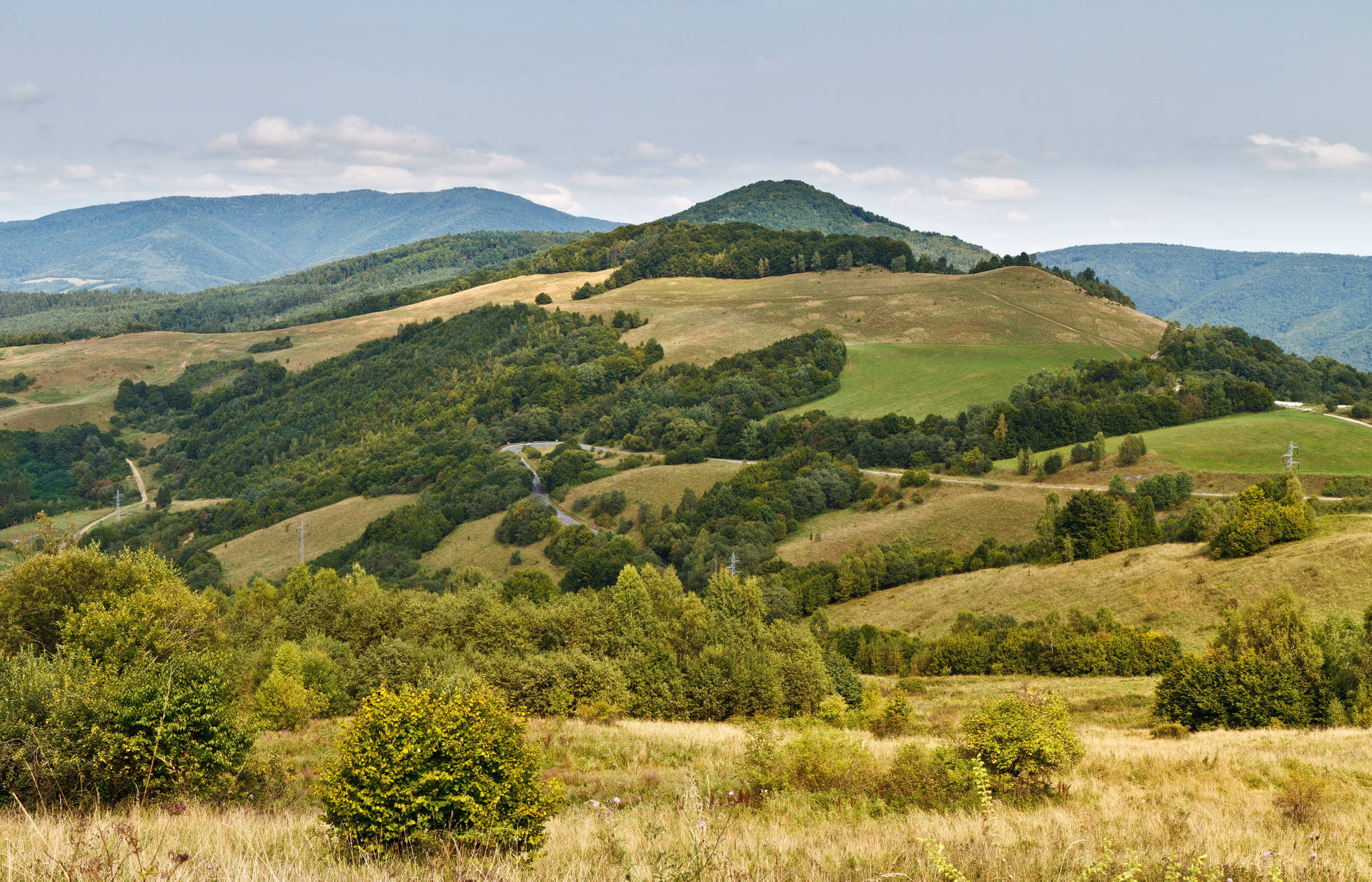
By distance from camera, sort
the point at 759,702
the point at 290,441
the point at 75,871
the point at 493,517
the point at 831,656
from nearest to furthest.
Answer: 1. the point at 75,871
2. the point at 759,702
3. the point at 831,656
4. the point at 493,517
5. the point at 290,441

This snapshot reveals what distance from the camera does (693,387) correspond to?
13775cm

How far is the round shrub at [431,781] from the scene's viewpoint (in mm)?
10930

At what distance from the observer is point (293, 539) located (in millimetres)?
106750

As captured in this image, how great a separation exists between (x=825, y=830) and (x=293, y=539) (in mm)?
106250

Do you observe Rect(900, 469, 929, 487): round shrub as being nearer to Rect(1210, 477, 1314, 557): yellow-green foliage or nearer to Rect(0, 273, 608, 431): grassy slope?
Rect(1210, 477, 1314, 557): yellow-green foliage

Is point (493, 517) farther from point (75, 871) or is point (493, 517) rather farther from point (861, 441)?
point (75, 871)

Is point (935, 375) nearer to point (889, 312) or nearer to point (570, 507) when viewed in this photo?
point (889, 312)

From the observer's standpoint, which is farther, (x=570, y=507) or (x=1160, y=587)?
(x=570, y=507)

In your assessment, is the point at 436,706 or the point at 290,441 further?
the point at 290,441

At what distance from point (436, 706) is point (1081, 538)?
6619cm

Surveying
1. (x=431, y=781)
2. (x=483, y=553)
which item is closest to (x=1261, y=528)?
(x=431, y=781)

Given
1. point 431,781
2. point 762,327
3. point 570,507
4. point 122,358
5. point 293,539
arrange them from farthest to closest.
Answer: point 122,358, point 762,327, point 293,539, point 570,507, point 431,781

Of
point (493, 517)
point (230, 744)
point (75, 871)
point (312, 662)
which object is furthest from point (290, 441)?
point (75, 871)

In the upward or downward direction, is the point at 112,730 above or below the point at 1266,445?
above
